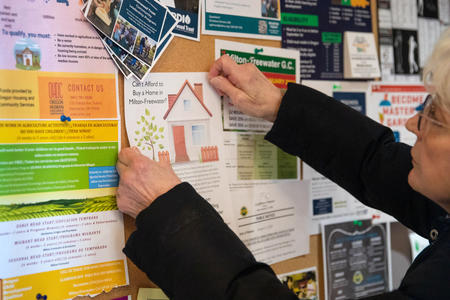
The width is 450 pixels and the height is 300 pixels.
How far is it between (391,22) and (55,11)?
3.24ft

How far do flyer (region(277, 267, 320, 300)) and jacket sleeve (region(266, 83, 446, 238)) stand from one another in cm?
32

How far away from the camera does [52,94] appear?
748mm

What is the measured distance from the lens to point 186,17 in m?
0.90

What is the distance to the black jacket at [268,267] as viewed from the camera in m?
0.66

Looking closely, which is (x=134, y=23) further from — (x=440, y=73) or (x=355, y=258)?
(x=355, y=258)

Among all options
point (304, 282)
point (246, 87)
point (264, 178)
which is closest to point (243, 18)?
point (246, 87)

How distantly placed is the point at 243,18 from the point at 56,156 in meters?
0.54

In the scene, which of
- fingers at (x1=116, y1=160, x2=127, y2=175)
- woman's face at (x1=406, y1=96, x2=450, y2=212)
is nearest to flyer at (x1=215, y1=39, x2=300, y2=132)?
fingers at (x1=116, y1=160, x2=127, y2=175)

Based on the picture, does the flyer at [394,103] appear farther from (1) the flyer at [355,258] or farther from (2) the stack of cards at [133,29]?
(2) the stack of cards at [133,29]

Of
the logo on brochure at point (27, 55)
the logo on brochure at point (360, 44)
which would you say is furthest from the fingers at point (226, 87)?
the logo on brochure at point (360, 44)

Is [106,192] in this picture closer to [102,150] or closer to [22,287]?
[102,150]

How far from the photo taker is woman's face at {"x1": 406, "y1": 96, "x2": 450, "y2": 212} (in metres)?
0.69

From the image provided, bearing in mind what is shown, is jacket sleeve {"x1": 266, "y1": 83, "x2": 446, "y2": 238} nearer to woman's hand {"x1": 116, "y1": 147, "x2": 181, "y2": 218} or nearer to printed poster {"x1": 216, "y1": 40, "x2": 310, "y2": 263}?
printed poster {"x1": 216, "y1": 40, "x2": 310, "y2": 263}

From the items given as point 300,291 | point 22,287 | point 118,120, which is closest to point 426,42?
point 300,291
